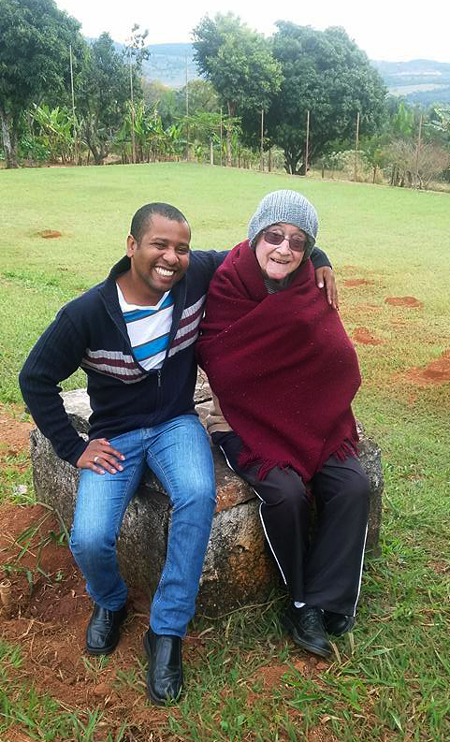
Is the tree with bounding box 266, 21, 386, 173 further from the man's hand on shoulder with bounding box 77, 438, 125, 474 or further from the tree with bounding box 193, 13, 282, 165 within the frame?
the man's hand on shoulder with bounding box 77, 438, 125, 474

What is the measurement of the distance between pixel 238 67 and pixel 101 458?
28.9 m

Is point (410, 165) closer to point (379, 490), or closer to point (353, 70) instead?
point (353, 70)

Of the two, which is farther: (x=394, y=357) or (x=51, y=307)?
(x=51, y=307)

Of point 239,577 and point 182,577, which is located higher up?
point 182,577

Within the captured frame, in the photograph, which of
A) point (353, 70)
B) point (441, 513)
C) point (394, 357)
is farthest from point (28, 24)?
point (441, 513)

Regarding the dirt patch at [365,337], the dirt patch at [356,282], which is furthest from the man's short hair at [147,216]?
the dirt patch at [356,282]

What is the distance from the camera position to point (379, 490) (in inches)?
107

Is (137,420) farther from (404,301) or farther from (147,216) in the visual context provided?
(404,301)

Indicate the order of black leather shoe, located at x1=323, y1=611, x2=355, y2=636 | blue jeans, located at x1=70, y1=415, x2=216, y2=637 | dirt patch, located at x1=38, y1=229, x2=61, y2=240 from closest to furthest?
blue jeans, located at x1=70, y1=415, x2=216, y2=637, black leather shoe, located at x1=323, y1=611, x2=355, y2=636, dirt patch, located at x1=38, y1=229, x2=61, y2=240

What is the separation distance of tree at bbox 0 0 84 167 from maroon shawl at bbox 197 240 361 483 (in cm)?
2617

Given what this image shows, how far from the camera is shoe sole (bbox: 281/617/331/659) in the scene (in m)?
2.25

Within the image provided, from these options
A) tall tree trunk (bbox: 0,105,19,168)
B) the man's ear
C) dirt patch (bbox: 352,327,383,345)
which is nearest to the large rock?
the man's ear

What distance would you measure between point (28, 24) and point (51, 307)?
76.3ft

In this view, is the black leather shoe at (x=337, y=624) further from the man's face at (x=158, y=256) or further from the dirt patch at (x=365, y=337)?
the dirt patch at (x=365, y=337)
